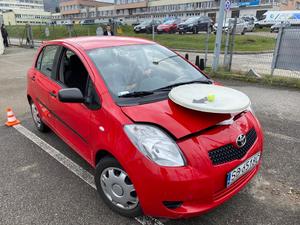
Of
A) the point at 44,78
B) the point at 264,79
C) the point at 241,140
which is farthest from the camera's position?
the point at 264,79

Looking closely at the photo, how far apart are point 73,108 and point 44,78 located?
1.20 meters

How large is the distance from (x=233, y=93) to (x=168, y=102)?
725 mm

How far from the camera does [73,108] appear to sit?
10.0 feet

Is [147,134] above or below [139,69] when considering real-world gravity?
below

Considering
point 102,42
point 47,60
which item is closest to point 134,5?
point 47,60

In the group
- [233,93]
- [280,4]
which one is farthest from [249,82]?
[280,4]

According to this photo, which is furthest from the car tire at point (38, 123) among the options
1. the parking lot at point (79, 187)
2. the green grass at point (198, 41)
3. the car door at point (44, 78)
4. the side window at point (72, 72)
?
the green grass at point (198, 41)

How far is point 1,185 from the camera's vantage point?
3.20 meters

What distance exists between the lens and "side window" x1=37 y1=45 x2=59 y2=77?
3.82m

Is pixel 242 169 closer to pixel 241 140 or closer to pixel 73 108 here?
pixel 241 140

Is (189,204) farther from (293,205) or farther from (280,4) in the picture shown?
(280,4)

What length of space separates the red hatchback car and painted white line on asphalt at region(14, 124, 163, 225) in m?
0.18

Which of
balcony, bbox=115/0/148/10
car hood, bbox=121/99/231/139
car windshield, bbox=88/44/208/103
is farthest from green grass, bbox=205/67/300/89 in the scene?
balcony, bbox=115/0/148/10

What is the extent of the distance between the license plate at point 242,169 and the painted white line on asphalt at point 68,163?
31.0 inches
